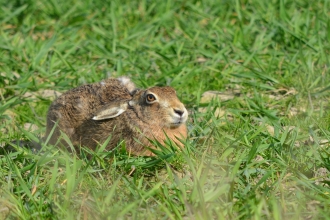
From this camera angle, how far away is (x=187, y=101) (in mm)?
7027

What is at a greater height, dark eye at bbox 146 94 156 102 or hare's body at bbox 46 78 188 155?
dark eye at bbox 146 94 156 102

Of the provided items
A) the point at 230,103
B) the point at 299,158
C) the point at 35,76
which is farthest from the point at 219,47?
the point at 299,158

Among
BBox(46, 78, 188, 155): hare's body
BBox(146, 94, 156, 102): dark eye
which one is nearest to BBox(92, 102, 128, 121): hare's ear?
BBox(46, 78, 188, 155): hare's body

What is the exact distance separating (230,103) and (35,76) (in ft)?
7.39

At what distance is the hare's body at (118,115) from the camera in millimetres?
5969

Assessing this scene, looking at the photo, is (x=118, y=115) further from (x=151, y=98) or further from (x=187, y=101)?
(x=187, y=101)

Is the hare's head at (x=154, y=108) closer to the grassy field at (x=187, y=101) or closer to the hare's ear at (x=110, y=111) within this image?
the hare's ear at (x=110, y=111)

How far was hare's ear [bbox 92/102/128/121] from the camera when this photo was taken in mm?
6172

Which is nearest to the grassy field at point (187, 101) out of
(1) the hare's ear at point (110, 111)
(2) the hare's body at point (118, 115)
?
(2) the hare's body at point (118, 115)

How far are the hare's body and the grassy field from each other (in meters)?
0.20

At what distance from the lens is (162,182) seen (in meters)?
5.17

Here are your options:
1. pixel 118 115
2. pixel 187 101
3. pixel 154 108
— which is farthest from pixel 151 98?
pixel 187 101

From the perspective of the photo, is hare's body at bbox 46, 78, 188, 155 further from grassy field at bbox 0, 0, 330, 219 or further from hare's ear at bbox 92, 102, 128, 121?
grassy field at bbox 0, 0, 330, 219

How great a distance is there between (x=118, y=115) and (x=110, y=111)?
8 cm
